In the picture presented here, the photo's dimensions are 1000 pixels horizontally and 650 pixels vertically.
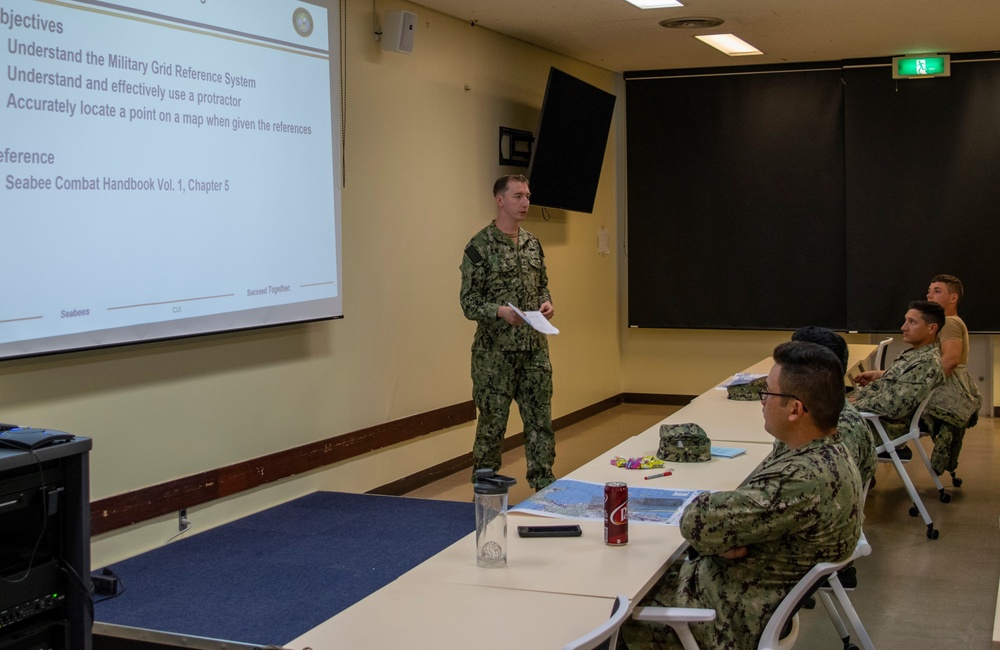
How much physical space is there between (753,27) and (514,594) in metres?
5.88

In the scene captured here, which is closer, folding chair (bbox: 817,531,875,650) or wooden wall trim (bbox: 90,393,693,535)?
folding chair (bbox: 817,531,875,650)

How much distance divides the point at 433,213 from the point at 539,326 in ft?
5.74

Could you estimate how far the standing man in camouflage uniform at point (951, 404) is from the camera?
19.0ft

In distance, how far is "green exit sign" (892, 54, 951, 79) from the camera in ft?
27.0

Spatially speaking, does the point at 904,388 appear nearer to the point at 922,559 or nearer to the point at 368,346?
the point at 922,559

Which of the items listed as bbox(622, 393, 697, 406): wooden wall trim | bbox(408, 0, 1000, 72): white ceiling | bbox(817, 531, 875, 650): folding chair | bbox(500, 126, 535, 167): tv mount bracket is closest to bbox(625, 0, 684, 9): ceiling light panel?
bbox(408, 0, 1000, 72): white ceiling

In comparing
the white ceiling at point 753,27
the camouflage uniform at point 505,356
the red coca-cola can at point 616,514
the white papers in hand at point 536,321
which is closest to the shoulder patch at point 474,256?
the camouflage uniform at point 505,356

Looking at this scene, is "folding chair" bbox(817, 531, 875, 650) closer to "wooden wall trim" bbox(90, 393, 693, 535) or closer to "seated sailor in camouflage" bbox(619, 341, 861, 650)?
"seated sailor in camouflage" bbox(619, 341, 861, 650)

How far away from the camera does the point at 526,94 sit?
25.2ft

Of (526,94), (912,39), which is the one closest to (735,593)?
(526,94)

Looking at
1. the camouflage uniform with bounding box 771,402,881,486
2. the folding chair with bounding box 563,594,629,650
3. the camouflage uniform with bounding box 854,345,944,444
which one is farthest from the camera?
the camouflage uniform with bounding box 854,345,944,444

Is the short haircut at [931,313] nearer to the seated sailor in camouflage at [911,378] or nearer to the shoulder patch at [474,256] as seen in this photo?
the seated sailor in camouflage at [911,378]

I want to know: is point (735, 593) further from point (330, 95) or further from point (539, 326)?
point (330, 95)

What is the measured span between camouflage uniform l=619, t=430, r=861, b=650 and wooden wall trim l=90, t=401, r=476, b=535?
2.44 m
